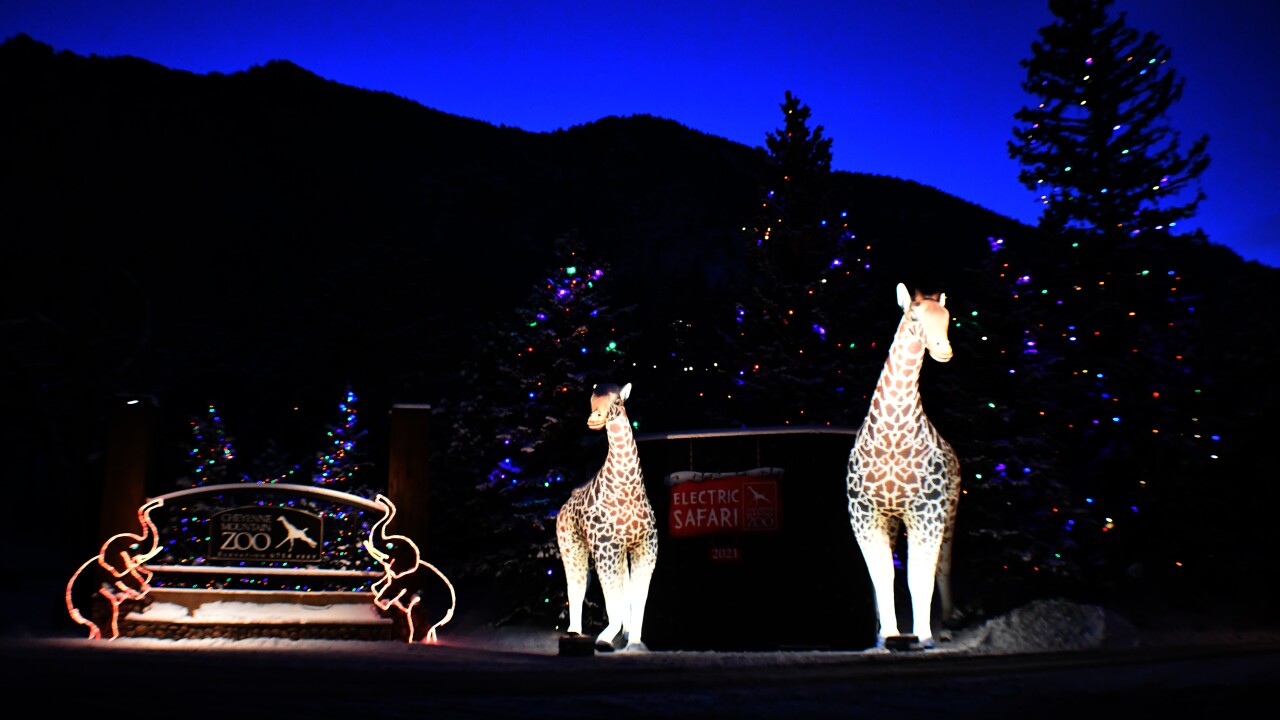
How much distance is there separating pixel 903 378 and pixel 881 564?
1940mm

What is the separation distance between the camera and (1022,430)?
537 inches

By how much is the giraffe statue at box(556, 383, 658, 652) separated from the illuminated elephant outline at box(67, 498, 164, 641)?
209 inches

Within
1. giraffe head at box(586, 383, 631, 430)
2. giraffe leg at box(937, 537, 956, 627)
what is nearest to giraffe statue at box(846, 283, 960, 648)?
giraffe leg at box(937, 537, 956, 627)

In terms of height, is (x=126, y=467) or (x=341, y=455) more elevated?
(x=341, y=455)

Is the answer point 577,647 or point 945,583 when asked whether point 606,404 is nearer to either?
point 577,647

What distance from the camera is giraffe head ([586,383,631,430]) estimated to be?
10.2 meters

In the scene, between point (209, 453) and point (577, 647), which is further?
point (209, 453)

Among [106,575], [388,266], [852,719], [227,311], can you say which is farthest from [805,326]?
[227,311]

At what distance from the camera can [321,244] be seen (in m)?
51.7

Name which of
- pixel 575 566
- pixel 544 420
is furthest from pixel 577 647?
pixel 544 420

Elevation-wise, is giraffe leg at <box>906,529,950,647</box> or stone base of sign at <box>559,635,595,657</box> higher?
giraffe leg at <box>906,529,950,647</box>

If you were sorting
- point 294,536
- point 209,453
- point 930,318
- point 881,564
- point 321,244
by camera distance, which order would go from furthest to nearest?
point 321,244 < point 209,453 < point 294,536 < point 881,564 < point 930,318

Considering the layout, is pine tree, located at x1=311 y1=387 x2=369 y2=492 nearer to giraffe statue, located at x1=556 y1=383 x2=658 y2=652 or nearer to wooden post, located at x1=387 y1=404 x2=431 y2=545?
wooden post, located at x1=387 y1=404 x2=431 y2=545

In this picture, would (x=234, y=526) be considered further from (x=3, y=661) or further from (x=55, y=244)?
(x=55, y=244)
